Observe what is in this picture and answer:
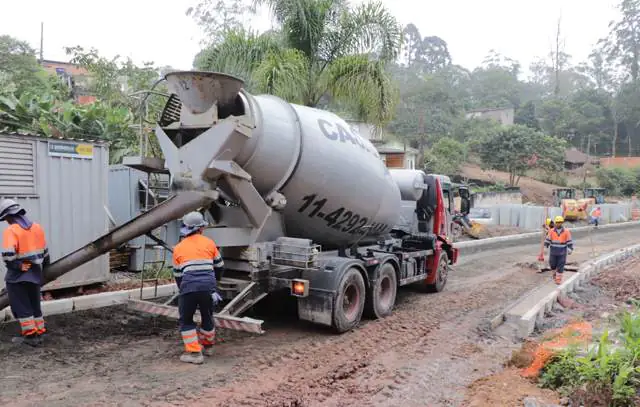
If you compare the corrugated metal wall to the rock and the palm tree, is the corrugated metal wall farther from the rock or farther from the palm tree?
the rock

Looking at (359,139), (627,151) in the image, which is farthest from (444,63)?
(359,139)

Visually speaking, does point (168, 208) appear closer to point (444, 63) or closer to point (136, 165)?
point (136, 165)

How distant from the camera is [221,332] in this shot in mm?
6980

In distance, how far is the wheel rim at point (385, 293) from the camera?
8377 mm

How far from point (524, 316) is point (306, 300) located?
3226 millimetres

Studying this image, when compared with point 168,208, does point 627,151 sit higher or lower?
higher

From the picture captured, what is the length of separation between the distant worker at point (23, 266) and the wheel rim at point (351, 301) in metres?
3.75

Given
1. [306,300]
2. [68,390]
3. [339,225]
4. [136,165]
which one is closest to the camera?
[68,390]

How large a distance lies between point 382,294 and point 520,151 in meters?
30.6

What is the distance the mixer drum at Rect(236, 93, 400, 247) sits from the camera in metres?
6.59

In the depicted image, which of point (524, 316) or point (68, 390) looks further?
point (524, 316)

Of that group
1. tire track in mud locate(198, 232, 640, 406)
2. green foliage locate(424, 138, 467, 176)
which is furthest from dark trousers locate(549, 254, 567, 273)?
green foliage locate(424, 138, 467, 176)

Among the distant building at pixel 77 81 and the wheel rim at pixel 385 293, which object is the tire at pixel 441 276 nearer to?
the wheel rim at pixel 385 293

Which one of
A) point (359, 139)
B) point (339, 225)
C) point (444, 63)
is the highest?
point (444, 63)
